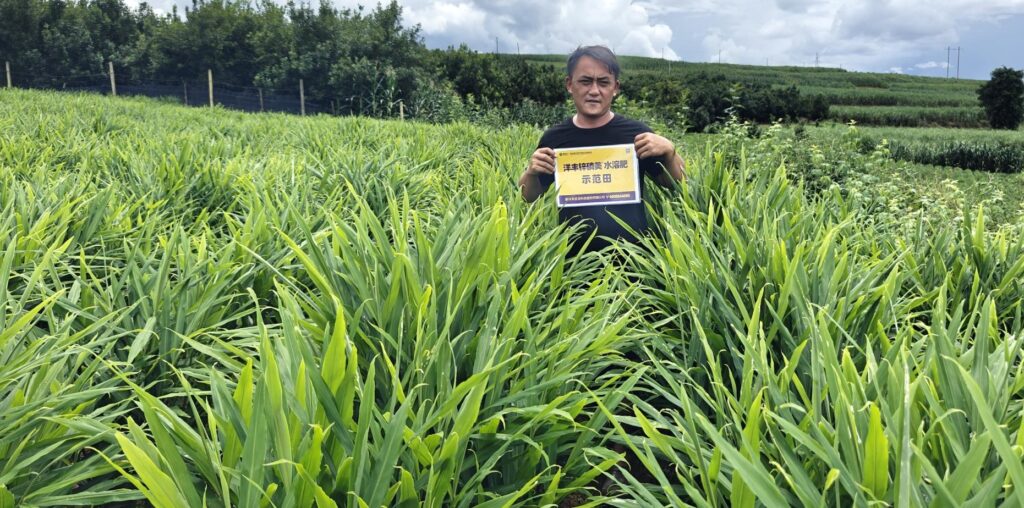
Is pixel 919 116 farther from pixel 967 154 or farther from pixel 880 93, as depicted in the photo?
pixel 967 154

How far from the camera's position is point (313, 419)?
999mm

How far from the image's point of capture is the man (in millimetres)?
2326

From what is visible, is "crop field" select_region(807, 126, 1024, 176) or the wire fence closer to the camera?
"crop field" select_region(807, 126, 1024, 176)

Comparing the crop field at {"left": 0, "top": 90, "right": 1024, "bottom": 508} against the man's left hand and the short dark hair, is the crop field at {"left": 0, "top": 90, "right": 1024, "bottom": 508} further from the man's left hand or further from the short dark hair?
the short dark hair

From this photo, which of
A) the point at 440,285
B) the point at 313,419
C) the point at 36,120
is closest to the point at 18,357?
the point at 313,419

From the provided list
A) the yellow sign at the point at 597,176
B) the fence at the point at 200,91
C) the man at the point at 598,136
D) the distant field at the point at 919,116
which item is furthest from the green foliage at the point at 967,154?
the yellow sign at the point at 597,176

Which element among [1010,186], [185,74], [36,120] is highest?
[185,74]

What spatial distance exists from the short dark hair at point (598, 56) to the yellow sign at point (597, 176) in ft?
1.00

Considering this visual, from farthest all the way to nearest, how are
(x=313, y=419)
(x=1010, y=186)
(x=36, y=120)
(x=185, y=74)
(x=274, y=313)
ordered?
1. (x=185, y=74)
2. (x=1010, y=186)
3. (x=36, y=120)
4. (x=274, y=313)
5. (x=313, y=419)

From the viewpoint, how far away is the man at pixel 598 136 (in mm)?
2326

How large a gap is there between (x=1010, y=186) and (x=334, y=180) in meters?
18.3

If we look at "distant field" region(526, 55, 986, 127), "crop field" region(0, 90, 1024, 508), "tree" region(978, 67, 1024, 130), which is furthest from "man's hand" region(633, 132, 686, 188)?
"tree" region(978, 67, 1024, 130)

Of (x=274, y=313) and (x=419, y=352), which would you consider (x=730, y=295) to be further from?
(x=274, y=313)

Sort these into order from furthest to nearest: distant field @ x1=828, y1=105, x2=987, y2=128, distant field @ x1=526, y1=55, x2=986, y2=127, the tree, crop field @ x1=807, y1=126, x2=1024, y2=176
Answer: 1. distant field @ x1=526, y1=55, x2=986, y2=127
2. distant field @ x1=828, y1=105, x2=987, y2=128
3. the tree
4. crop field @ x1=807, y1=126, x2=1024, y2=176
